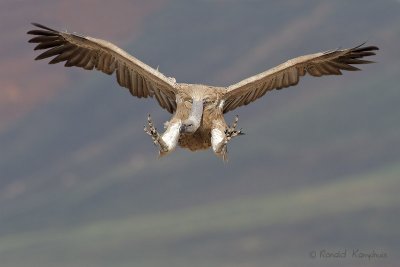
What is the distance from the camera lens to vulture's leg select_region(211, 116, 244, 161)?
16.0m

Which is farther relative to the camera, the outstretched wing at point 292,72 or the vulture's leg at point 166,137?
the outstretched wing at point 292,72

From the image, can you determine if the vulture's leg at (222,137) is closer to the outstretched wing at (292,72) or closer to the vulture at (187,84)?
the vulture at (187,84)

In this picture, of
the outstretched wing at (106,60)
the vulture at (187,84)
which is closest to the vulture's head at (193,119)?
the vulture at (187,84)

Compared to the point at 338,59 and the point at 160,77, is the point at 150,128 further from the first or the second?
the point at 338,59

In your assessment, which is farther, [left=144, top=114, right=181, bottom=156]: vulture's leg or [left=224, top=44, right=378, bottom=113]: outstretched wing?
[left=224, top=44, right=378, bottom=113]: outstretched wing

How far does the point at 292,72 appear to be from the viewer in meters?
19.0

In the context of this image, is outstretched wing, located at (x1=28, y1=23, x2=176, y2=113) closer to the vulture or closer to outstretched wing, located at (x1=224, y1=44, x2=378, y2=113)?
the vulture

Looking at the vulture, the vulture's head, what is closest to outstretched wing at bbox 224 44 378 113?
the vulture

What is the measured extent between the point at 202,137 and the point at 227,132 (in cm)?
102

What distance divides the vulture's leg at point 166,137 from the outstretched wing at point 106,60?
4.94 feet

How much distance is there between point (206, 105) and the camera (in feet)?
55.9

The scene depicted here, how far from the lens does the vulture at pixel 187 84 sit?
16.6 metres

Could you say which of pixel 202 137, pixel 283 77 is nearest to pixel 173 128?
pixel 202 137

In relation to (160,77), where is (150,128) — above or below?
below
